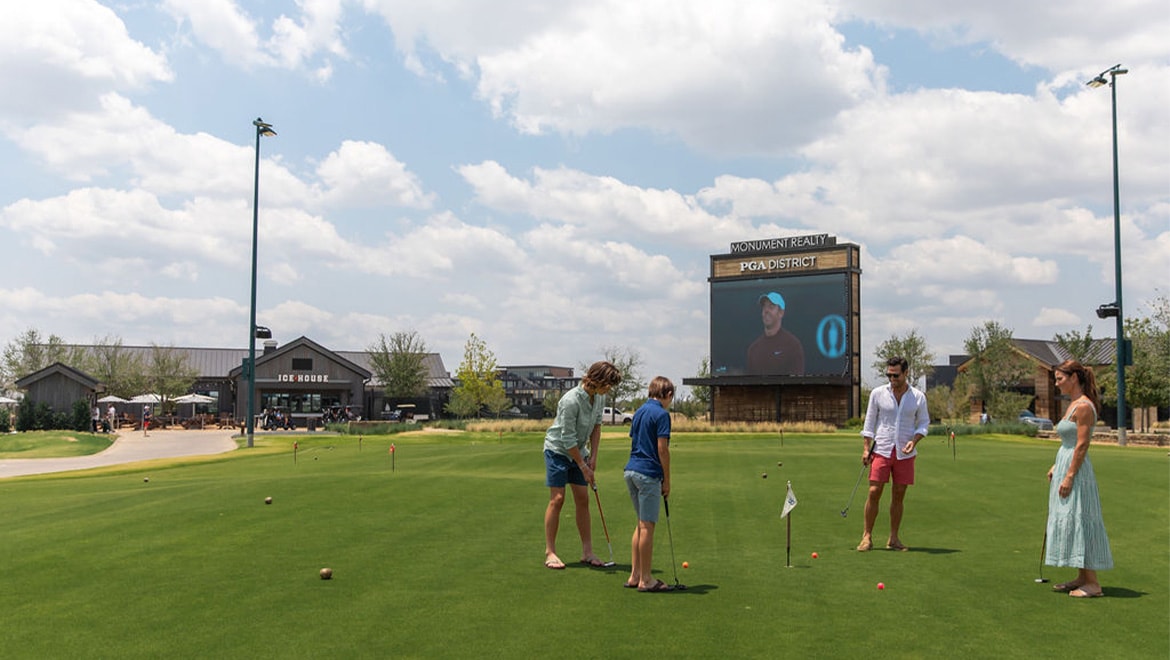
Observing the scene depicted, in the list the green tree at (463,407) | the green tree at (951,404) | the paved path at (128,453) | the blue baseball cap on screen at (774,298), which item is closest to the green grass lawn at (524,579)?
the paved path at (128,453)

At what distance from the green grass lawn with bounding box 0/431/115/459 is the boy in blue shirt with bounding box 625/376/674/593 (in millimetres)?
34136

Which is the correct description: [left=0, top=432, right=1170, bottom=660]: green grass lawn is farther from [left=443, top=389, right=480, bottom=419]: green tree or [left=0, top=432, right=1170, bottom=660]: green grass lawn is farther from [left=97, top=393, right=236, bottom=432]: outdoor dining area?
[left=443, top=389, right=480, bottom=419]: green tree

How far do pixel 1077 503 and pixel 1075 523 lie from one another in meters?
0.18

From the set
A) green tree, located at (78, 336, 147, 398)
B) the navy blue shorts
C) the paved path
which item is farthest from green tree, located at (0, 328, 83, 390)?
the navy blue shorts

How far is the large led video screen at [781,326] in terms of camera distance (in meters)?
62.9

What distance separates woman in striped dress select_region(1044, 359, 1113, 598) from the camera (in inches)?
341

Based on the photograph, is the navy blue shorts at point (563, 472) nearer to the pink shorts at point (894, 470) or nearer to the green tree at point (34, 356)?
the pink shorts at point (894, 470)

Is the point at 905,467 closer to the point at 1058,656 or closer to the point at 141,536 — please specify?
the point at 1058,656

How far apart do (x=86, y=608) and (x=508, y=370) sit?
5471 inches

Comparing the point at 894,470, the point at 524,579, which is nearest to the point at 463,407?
the point at 894,470

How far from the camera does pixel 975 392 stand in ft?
226

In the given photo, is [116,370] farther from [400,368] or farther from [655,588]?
[655,588]

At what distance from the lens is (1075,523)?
8797 millimetres

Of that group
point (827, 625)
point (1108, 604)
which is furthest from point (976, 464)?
point (827, 625)
